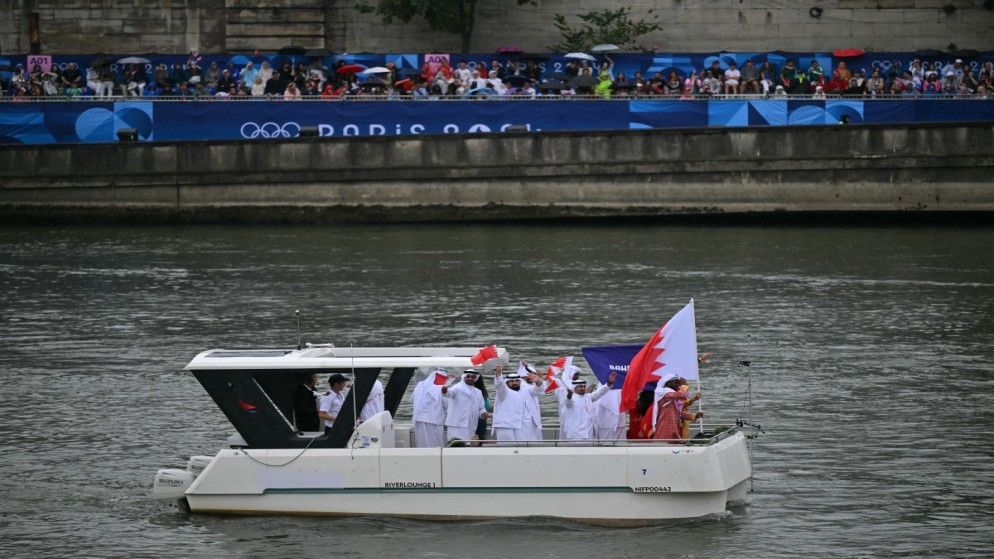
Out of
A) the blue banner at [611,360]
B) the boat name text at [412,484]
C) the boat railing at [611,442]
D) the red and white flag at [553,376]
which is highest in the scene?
the blue banner at [611,360]

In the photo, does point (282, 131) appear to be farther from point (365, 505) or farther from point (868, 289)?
point (365, 505)

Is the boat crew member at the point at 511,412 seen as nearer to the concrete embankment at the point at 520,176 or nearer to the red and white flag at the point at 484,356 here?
the red and white flag at the point at 484,356

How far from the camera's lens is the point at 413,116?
142ft

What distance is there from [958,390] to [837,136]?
1963cm

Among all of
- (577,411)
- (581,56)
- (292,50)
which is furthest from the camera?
Answer: (292,50)

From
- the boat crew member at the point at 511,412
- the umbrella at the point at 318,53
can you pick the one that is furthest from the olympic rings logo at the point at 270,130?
the boat crew member at the point at 511,412

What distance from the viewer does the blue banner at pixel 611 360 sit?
17.4 metres

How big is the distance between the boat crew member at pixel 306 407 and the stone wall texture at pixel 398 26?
3304cm

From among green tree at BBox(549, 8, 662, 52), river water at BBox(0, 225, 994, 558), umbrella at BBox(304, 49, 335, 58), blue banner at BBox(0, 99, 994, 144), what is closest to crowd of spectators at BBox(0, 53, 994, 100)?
blue banner at BBox(0, 99, 994, 144)

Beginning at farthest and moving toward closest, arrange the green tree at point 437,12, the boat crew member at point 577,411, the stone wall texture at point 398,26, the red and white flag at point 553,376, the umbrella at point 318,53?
the stone wall texture at point 398,26, the green tree at point 437,12, the umbrella at point 318,53, the red and white flag at point 553,376, the boat crew member at point 577,411

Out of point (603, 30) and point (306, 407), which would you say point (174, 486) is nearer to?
point (306, 407)

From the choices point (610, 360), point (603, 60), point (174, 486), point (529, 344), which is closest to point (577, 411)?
point (610, 360)

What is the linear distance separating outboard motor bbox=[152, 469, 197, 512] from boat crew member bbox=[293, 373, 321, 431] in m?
1.36

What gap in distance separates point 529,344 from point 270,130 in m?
18.5
